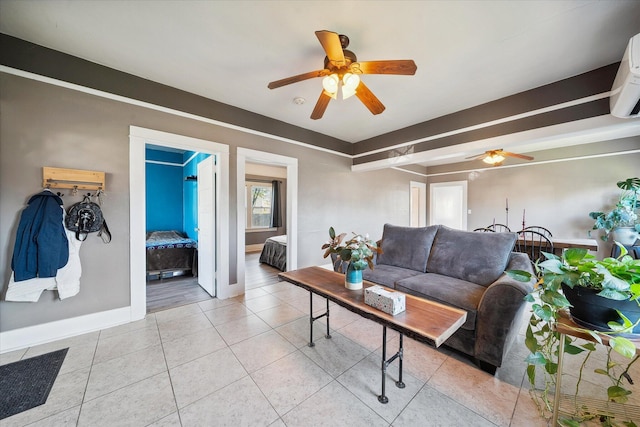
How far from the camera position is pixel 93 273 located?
93.7 inches

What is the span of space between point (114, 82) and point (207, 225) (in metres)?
1.96

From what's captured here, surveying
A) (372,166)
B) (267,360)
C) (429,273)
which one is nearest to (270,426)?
(267,360)

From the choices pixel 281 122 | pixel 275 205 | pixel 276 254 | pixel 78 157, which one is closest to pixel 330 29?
pixel 281 122

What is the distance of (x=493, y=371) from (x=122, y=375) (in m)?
2.89

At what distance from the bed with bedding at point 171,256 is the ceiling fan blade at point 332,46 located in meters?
3.96

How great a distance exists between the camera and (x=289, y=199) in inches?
161

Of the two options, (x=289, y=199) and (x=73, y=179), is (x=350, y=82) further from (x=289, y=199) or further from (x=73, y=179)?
(x=73, y=179)

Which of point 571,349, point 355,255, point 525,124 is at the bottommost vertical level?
point 571,349

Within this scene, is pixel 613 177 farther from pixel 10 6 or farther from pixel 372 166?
pixel 10 6

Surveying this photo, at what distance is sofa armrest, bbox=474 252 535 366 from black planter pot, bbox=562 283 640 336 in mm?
576

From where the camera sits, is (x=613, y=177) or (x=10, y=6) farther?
(x=613, y=177)

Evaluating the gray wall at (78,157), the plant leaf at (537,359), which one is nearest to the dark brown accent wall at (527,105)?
the plant leaf at (537,359)

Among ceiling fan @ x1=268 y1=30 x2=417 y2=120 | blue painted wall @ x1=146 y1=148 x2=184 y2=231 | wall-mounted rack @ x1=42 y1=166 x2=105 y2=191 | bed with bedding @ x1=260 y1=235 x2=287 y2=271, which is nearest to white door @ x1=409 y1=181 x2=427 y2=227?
bed with bedding @ x1=260 y1=235 x2=287 y2=271

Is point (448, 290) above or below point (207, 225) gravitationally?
below
